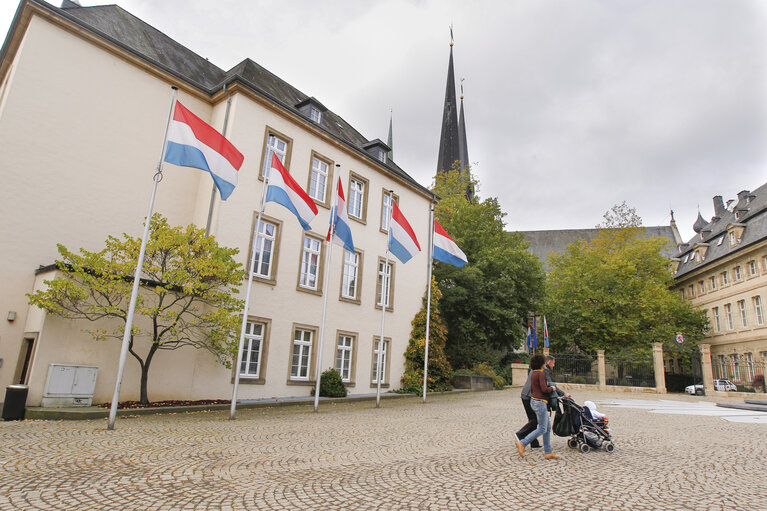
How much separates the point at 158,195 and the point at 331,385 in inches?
340

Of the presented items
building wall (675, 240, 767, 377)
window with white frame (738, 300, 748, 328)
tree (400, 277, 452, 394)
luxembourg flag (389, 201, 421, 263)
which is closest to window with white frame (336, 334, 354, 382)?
tree (400, 277, 452, 394)

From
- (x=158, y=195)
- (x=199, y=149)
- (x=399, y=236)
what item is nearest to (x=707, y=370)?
(x=399, y=236)

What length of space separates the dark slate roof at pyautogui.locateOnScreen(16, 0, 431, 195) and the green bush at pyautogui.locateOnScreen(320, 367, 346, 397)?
9246mm

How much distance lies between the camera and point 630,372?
27.2m

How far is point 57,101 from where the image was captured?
13.3 m

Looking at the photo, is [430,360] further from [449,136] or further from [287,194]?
[449,136]

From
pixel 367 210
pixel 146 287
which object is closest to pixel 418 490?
pixel 146 287

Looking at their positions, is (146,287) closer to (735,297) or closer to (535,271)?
(535,271)

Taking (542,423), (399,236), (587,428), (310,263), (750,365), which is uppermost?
(399,236)

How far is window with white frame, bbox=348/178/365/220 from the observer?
19859 millimetres

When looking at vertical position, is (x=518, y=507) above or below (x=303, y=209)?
below

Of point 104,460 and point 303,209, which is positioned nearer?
point 104,460

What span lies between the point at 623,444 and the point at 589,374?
2113 centimetres

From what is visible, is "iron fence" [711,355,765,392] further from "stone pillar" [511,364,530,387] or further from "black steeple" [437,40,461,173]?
"black steeple" [437,40,461,173]
